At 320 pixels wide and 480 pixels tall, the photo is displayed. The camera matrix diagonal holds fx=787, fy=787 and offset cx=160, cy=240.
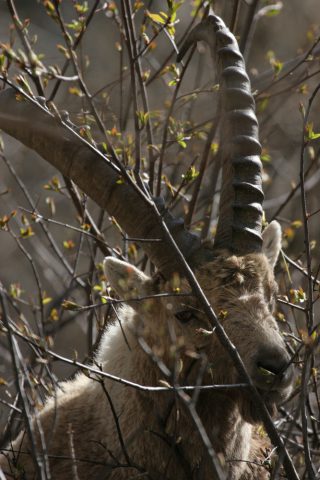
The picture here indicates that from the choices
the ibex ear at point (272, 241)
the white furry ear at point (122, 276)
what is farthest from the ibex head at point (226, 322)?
the ibex ear at point (272, 241)

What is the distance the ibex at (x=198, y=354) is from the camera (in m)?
5.08

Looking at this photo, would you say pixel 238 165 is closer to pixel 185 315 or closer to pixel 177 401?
pixel 185 315

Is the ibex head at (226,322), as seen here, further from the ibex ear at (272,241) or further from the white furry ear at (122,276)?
the ibex ear at (272,241)

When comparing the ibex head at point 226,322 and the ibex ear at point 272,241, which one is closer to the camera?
the ibex head at point 226,322

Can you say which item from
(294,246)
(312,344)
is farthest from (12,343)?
(294,246)

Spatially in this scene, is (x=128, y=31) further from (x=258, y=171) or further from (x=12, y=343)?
(x=12, y=343)

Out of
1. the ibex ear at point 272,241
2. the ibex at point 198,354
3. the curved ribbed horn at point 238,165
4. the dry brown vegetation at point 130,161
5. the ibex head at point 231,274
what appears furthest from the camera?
the ibex ear at point 272,241

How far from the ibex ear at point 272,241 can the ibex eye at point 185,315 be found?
1.00 metres

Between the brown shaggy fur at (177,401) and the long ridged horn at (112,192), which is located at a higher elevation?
the long ridged horn at (112,192)

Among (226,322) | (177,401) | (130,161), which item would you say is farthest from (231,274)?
(130,161)

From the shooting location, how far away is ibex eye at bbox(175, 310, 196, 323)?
5.25 m

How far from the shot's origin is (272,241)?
19.7 ft

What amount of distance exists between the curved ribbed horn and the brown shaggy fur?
0.19 metres

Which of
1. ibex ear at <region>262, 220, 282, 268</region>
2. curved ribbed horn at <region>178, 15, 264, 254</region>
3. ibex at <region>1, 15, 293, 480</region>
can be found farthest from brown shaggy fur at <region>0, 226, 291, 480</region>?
ibex ear at <region>262, 220, 282, 268</region>
